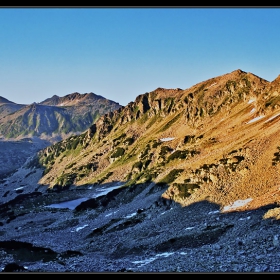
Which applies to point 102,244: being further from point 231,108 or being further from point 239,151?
point 231,108

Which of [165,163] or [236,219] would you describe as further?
[165,163]

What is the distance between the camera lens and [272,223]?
119 ft

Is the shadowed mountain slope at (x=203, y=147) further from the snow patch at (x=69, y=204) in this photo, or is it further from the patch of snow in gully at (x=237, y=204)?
the snow patch at (x=69, y=204)

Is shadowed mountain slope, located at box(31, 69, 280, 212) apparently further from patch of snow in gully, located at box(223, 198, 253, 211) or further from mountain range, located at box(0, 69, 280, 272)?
patch of snow in gully, located at box(223, 198, 253, 211)

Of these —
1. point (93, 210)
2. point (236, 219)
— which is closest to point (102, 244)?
point (236, 219)

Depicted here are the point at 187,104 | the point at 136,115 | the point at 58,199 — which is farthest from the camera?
the point at 136,115

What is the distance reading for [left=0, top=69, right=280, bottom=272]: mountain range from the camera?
118 ft

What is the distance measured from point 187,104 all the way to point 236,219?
123m

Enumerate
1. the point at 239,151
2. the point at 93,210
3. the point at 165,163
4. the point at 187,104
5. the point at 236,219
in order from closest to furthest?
the point at 236,219, the point at 239,151, the point at 93,210, the point at 165,163, the point at 187,104

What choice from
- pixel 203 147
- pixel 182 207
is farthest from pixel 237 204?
pixel 203 147

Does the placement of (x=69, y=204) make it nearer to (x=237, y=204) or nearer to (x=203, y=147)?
(x=203, y=147)

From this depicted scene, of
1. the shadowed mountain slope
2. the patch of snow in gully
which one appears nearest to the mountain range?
the patch of snow in gully

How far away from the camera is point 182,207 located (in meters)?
60.1

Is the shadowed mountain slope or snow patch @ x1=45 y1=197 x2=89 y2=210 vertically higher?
the shadowed mountain slope
